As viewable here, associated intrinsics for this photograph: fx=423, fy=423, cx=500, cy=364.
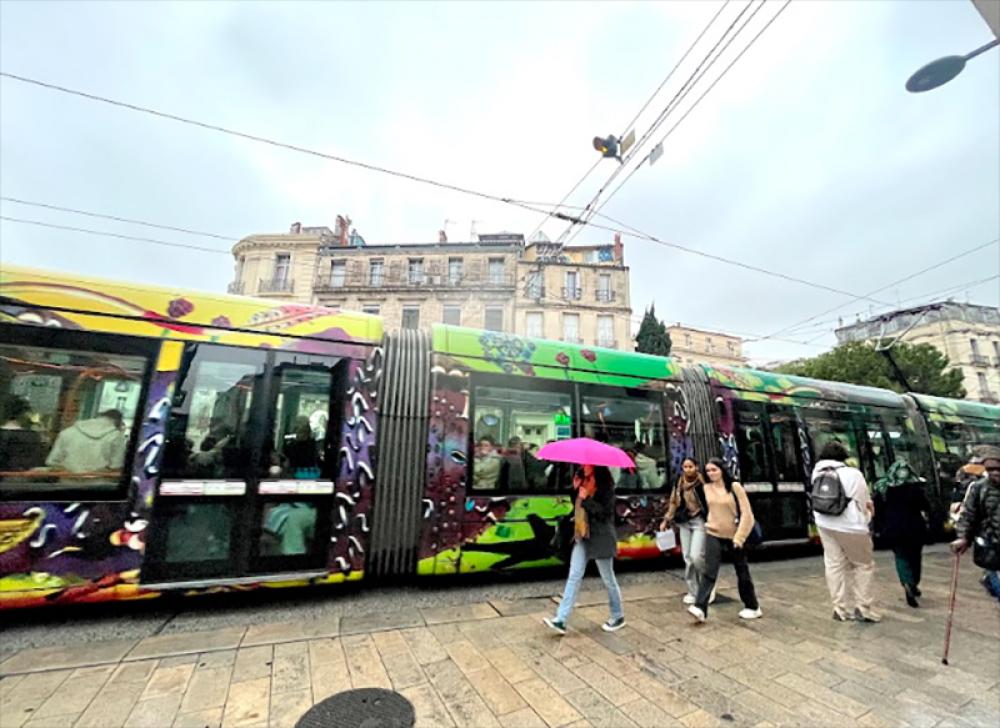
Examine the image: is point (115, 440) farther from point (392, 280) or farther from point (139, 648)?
point (392, 280)

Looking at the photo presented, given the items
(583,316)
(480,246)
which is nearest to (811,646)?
(583,316)

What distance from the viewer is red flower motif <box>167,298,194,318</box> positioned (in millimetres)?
4250

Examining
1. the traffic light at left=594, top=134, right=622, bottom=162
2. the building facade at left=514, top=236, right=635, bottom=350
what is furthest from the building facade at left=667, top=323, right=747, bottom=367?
the traffic light at left=594, top=134, right=622, bottom=162

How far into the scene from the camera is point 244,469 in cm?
422

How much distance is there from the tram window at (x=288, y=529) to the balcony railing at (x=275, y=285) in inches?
1065

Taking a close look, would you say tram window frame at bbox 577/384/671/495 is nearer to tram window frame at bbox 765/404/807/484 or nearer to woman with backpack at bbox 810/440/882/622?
woman with backpack at bbox 810/440/882/622

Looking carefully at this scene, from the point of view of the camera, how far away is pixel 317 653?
3.39 metres

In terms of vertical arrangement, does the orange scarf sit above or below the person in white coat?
below

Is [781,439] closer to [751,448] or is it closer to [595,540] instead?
[751,448]

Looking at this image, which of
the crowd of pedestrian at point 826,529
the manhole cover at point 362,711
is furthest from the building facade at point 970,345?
the manhole cover at point 362,711

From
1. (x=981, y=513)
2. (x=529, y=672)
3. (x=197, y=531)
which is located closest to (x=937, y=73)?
(x=981, y=513)

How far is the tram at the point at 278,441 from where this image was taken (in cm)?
372

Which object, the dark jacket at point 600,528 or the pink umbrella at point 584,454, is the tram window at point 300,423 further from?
the dark jacket at point 600,528

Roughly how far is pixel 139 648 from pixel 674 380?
6820 millimetres
